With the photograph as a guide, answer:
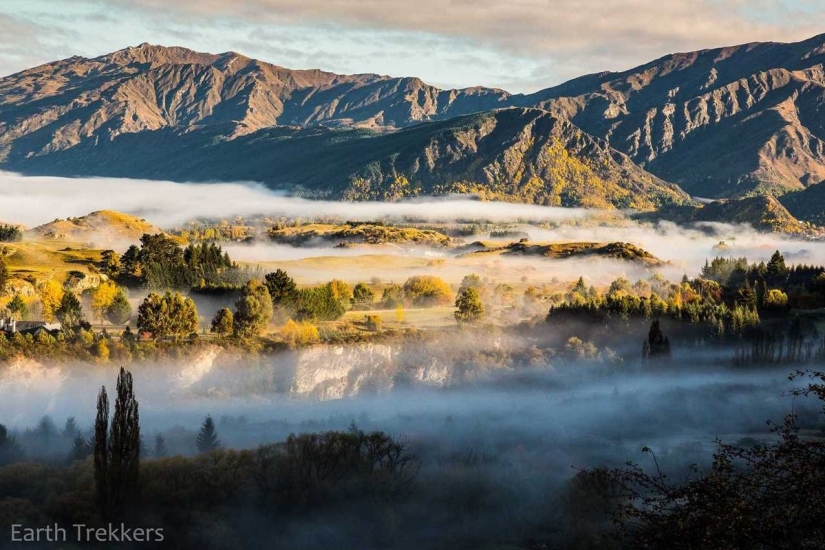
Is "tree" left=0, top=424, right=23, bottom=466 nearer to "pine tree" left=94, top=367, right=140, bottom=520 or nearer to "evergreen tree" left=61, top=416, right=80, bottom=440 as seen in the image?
"evergreen tree" left=61, top=416, right=80, bottom=440

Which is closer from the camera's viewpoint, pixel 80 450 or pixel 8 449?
pixel 80 450

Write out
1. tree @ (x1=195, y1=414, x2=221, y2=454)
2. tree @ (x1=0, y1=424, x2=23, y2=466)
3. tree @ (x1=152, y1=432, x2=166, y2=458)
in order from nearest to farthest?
tree @ (x1=0, y1=424, x2=23, y2=466) → tree @ (x1=152, y1=432, x2=166, y2=458) → tree @ (x1=195, y1=414, x2=221, y2=454)

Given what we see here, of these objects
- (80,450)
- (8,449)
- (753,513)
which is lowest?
(8,449)

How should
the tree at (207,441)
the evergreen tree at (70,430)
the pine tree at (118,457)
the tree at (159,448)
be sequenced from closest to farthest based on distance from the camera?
1. the pine tree at (118,457)
2. the tree at (159,448)
3. the tree at (207,441)
4. the evergreen tree at (70,430)

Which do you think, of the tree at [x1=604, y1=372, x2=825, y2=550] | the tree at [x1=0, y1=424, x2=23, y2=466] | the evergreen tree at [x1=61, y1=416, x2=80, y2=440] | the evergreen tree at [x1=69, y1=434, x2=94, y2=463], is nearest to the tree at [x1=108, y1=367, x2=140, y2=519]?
the evergreen tree at [x1=69, y1=434, x2=94, y2=463]

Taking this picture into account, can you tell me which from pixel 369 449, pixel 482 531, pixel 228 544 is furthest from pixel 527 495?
pixel 228 544

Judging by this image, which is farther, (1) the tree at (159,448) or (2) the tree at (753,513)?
(1) the tree at (159,448)

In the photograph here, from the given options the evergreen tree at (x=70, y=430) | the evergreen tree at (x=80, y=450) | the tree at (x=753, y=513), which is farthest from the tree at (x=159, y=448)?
the tree at (x=753, y=513)

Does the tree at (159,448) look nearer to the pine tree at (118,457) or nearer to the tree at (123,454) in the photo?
the tree at (123,454)

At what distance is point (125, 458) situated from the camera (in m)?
120

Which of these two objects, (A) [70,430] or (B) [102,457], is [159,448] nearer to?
(A) [70,430]

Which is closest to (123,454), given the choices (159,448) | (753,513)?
(159,448)

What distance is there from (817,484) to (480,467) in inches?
4979

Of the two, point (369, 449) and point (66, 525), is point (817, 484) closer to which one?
point (66, 525)
